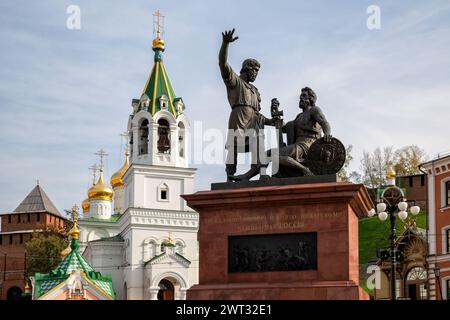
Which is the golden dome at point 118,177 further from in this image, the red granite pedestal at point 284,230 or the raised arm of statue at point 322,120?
the red granite pedestal at point 284,230

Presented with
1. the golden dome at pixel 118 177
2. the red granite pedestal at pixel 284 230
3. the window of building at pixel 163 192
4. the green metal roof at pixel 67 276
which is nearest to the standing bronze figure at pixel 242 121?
the red granite pedestal at pixel 284 230

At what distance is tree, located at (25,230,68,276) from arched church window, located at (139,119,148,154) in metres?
16.8

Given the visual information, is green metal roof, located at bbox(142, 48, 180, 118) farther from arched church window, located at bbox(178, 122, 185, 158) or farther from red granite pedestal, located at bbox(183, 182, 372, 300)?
red granite pedestal, located at bbox(183, 182, 372, 300)

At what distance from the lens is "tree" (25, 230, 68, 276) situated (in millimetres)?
82750

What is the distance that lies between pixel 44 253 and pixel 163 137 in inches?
819

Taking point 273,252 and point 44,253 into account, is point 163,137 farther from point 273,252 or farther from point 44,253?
point 273,252

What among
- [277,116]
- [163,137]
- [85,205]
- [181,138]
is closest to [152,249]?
[163,137]

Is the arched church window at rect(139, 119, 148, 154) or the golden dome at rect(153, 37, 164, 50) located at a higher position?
the golden dome at rect(153, 37, 164, 50)

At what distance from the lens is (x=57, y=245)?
273 ft

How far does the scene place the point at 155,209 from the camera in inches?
2667

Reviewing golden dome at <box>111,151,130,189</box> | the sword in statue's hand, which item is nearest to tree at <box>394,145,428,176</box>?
golden dome at <box>111,151,130,189</box>

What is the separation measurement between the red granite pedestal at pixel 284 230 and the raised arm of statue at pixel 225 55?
103 inches

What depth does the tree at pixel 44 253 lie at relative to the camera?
271ft
